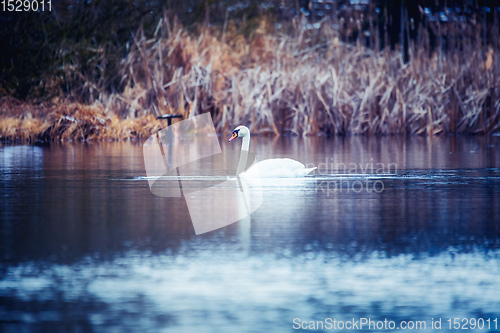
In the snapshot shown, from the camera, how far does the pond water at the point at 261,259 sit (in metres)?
4.23

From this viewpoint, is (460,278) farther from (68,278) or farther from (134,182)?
(134,182)

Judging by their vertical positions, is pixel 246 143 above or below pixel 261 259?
above

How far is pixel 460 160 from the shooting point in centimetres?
1291

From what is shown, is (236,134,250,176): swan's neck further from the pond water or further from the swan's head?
the pond water

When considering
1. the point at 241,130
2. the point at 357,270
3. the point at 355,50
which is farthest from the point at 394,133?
the point at 357,270

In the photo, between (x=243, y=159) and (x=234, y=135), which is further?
(x=234, y=135)

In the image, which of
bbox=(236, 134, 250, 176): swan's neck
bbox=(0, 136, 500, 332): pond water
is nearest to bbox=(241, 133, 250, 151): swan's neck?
bbox=(236, 134, 250, 176): swan's neck

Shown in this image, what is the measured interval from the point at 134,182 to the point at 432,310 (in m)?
6.16

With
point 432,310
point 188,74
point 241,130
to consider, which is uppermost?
point 188,74

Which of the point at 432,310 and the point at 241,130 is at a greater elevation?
the point at 241,130

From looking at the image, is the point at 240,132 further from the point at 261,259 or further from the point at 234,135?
the point at 261,259

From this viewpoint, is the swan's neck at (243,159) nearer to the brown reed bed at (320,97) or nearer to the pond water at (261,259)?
the pond water at (261,259)

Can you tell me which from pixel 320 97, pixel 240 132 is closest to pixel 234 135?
pixel 240 132

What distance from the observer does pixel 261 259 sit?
548cm
